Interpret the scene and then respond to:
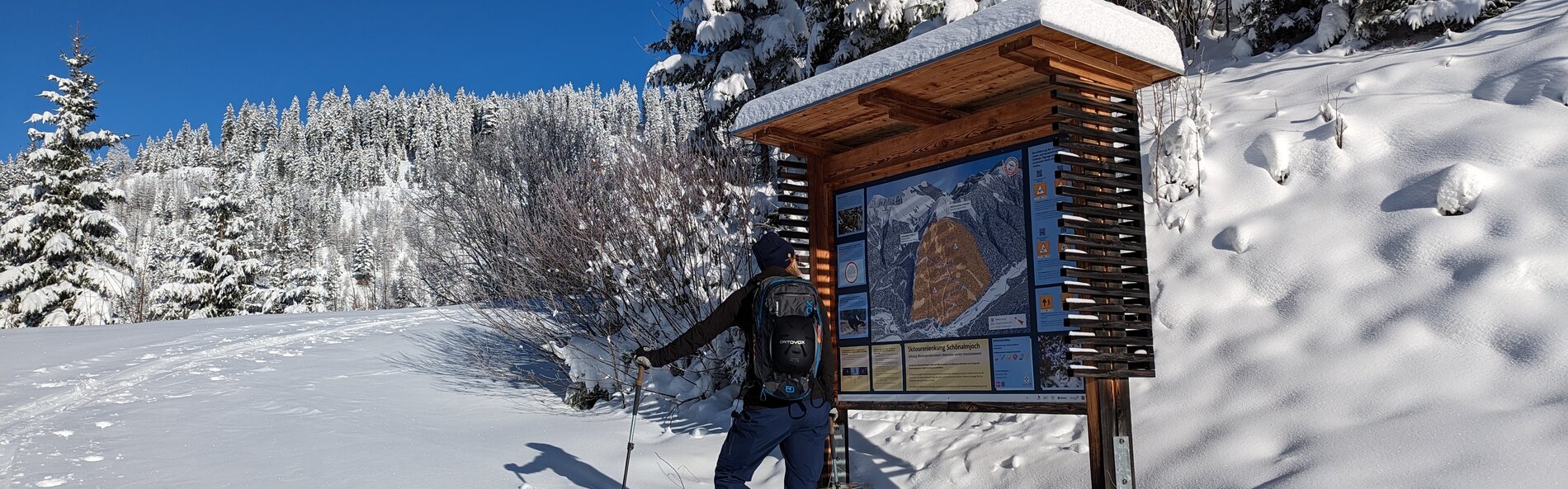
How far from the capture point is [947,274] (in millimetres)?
5262

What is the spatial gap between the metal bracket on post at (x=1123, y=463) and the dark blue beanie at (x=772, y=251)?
71.8 inches

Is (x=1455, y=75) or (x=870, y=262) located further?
(x=1455, y=75)

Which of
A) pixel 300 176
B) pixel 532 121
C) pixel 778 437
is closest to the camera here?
pixel 778 437

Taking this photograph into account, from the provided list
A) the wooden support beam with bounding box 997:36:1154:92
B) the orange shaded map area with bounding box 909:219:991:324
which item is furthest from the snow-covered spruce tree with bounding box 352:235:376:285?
the wooden support beam with bounding box 997:36:1154:92

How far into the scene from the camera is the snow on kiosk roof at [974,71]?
4164 millimetres

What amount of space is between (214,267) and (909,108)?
108 ft

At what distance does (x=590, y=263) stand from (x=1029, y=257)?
19.6 feet

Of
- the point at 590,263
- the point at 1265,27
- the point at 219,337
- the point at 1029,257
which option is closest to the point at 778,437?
the point at 1029,257

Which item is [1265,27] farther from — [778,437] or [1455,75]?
[778,437]

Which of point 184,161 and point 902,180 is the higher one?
point 184,161

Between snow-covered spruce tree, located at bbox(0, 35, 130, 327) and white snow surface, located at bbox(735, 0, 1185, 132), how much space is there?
27242 millimetres

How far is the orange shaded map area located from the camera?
16.6 feet

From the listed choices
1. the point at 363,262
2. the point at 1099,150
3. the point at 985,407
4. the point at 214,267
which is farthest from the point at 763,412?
the point at 363,262

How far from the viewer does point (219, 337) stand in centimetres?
1427
